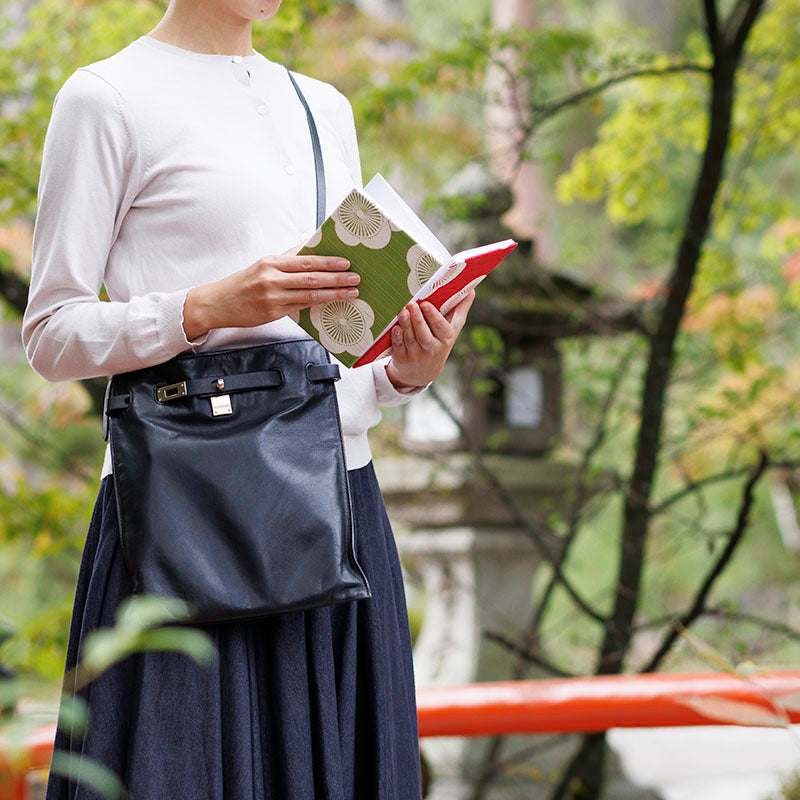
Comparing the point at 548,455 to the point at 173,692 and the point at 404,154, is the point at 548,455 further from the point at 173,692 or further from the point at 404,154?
the point at 404,154

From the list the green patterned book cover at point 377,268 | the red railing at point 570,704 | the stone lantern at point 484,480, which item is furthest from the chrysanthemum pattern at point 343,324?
the stone lantern at point 484,480

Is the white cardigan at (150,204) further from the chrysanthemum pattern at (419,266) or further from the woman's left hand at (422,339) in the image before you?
the chrysanthemum pattern at (419,266)

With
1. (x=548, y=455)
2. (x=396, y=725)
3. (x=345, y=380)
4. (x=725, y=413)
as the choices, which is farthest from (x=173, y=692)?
(x=548, y=455)

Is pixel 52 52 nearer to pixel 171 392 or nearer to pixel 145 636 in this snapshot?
pixel 171 392

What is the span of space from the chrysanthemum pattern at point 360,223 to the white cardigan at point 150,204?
0.18 m

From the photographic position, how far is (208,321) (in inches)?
41.9

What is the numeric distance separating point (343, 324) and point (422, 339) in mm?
121

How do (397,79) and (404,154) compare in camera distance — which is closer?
(397,79)

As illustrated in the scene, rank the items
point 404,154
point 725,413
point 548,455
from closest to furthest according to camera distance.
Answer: point 725,413
point 548,455
point 404,154

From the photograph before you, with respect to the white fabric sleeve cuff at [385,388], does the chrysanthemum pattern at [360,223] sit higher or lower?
higher

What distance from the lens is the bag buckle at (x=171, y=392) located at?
3.54ft

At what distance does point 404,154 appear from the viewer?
24.1ft

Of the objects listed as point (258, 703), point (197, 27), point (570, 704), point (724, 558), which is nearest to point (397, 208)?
point (197, 27)

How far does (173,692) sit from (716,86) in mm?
2402
